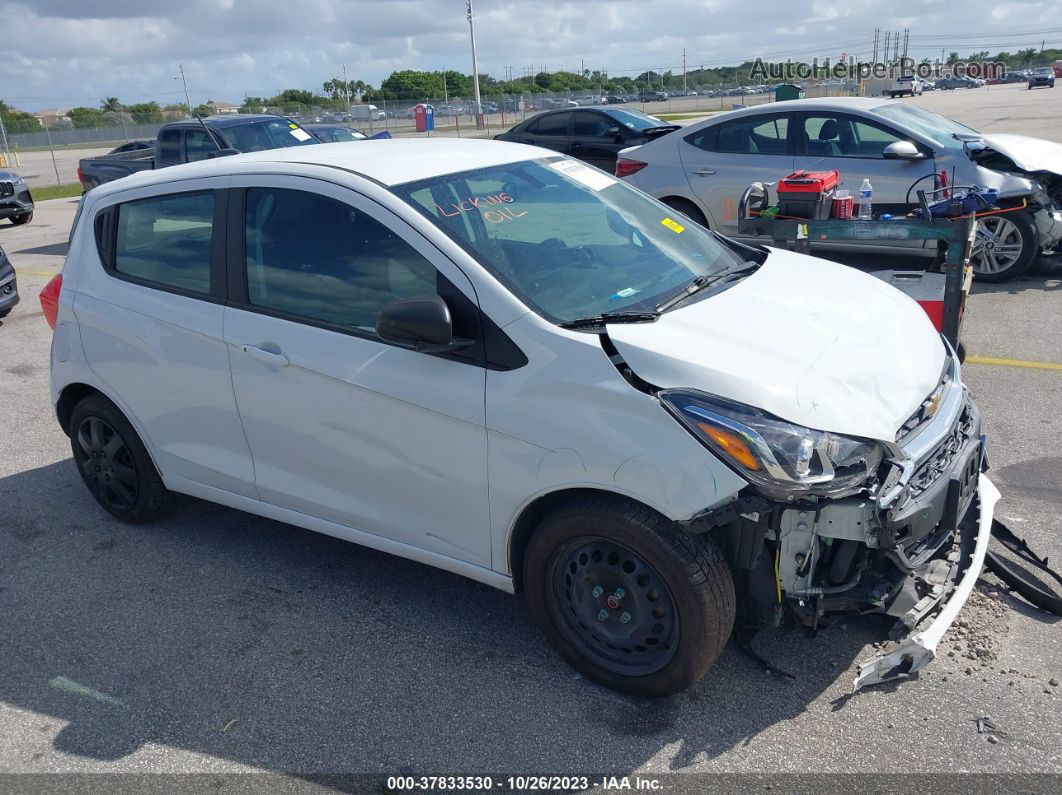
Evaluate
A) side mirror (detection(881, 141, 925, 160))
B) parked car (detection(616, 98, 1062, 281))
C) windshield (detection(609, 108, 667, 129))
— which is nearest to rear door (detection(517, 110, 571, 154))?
windshield (detection(609, 108, 667, 129))

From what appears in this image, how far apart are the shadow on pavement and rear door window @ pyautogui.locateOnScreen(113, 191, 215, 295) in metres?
1.33

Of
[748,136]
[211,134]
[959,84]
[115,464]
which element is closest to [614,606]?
[115,464]

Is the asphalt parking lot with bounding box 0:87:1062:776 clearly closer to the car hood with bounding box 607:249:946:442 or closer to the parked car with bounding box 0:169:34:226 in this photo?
the car hood with bounding box 607:249:946:442

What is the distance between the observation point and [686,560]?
2.81 m

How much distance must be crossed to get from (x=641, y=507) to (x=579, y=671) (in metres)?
0.78

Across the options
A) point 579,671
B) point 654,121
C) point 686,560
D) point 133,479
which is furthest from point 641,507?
point 654,121

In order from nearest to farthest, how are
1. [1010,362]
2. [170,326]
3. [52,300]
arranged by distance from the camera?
1. [170,326]
2. [52,300]
3. [1010,362]

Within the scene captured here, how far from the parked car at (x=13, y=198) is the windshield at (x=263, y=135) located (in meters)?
7.50

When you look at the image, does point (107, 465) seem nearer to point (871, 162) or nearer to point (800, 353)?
point (800, 353)

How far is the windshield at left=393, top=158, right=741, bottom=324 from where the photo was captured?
3291 millimetres

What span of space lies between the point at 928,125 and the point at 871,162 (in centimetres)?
81

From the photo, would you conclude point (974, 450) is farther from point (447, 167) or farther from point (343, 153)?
point (343, 153)

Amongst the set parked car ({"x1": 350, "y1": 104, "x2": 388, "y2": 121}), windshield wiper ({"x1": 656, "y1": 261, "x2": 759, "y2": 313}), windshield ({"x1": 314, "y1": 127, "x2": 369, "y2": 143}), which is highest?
windshield ({"x1": 314, "y1": 127, "x2": 369, "y2": 143})

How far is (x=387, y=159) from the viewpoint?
3811mm
